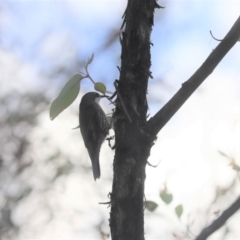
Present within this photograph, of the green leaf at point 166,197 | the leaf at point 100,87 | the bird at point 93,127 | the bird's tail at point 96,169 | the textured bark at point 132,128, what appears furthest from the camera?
the bird at point 93,127

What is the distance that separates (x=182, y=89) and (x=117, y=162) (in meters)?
0.16

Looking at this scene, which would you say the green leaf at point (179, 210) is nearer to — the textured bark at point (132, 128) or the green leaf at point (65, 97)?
the textured bark at point (132, 128)

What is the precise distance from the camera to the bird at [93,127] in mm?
1667

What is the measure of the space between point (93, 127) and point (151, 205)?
993 mm

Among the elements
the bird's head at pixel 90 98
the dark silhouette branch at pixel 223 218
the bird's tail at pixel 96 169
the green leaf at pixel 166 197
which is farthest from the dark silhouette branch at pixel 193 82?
the bird's head at pixel 90 98

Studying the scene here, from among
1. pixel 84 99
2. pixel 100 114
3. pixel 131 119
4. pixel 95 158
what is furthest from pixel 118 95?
pixel 84 99

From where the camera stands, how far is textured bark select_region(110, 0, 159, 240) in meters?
0.67

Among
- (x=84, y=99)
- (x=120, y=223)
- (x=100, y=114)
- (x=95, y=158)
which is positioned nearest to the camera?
(x=120, y=223)

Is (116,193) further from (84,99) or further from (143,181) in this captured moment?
(84,99)

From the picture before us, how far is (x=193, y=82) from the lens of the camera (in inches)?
29.3

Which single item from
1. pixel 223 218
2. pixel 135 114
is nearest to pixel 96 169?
pixel 135 114

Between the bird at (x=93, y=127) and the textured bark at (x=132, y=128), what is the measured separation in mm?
768

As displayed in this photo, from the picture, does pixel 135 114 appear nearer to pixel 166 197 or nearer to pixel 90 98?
pixel 166 197

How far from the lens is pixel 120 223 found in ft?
2.19
